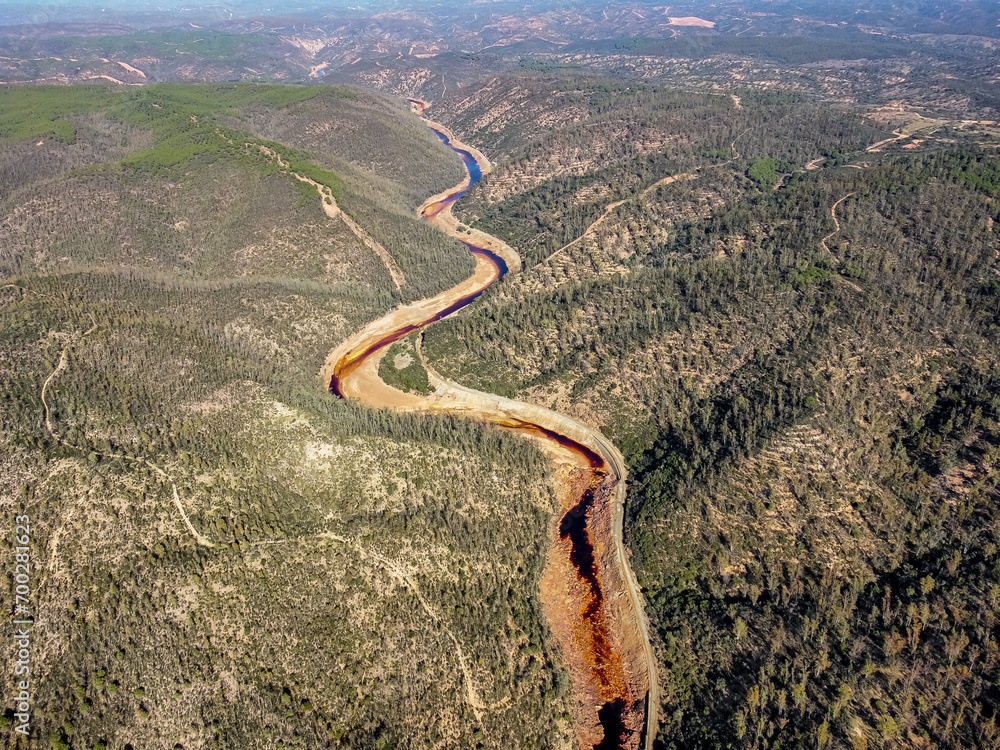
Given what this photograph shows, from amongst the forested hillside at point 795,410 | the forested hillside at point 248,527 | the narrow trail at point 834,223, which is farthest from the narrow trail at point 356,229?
the narrow trail at point 834,223

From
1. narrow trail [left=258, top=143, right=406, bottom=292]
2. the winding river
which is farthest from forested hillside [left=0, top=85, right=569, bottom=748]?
narrow trail [left=258, top=143, right=406, bottom=292]

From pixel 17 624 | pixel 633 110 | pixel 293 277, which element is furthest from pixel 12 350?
pixel 633 110

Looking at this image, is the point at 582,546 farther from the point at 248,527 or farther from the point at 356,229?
the point at 356,229

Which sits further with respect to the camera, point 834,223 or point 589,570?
point 834,223

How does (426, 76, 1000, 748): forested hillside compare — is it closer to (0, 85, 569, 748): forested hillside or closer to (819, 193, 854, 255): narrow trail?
(819, 193, 854, 255): narrow trail

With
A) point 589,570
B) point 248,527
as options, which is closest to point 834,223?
point 589,570

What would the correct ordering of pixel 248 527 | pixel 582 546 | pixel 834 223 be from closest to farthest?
pixel 248 527 < pixel 582 546 < pixel 834 223
